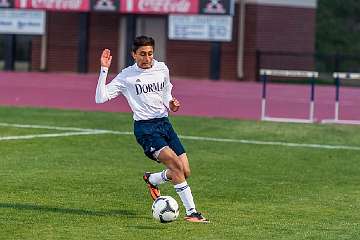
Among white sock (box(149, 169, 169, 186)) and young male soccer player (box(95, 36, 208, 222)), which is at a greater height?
young male soccer player (box(95, 36, 208, 222))

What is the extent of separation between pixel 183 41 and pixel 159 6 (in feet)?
9.95

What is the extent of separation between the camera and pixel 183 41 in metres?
47.7

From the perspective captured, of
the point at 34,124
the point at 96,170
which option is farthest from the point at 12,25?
the point at 96,170

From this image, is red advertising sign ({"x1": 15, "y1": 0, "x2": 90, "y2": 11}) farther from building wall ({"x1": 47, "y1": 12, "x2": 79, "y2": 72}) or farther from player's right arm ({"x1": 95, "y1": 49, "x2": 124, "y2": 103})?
player's right arm ({"x1": 95, "y1": 49, "x2": 124, "y2": 103})

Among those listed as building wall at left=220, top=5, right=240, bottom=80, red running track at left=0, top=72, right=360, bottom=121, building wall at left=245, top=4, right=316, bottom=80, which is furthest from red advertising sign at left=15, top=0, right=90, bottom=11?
building wall at left=245, top=4, right=316, bottom=80

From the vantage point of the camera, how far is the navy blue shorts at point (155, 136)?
41.5ft

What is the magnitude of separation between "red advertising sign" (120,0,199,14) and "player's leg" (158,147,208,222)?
3140cm

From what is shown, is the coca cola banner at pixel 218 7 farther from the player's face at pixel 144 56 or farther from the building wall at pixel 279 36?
the player's face at pixel 144 56

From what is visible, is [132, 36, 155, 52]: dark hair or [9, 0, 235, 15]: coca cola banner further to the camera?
[9, 0, 235, 15]: coca cola banner

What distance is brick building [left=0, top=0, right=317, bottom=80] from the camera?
4709 centimetres

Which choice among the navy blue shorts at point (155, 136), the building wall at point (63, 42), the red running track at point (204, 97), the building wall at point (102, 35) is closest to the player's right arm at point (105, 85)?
the navy blue shorts at point (155, 136)

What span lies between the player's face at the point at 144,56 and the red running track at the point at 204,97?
16.5 metres

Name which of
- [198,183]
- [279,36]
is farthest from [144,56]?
[279,36]

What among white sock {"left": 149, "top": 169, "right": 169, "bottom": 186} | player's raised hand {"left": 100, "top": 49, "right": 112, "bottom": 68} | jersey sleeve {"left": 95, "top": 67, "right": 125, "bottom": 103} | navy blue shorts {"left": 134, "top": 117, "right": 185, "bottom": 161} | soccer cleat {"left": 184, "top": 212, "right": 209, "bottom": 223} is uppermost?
player's raised hand {"left": 100, "top": 49, "right": 112, "bottom": 68}
